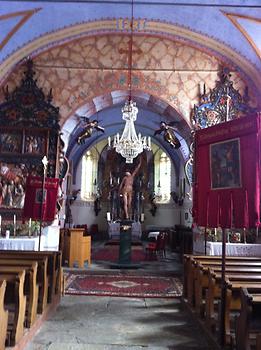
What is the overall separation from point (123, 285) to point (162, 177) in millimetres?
13855

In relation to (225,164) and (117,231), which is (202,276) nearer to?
(225,164)

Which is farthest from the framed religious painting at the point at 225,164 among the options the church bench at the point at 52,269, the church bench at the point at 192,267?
the church bench at the point at 52,269

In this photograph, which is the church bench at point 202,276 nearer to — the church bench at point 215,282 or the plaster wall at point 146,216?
the church bench at point 215,282

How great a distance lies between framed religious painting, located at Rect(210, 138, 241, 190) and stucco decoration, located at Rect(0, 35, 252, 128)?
6.52 m

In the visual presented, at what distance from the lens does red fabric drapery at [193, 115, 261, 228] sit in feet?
13.8

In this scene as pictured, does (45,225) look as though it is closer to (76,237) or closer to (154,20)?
(76,237)

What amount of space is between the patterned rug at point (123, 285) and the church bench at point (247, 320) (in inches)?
132

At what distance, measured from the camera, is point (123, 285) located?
7.93 meters

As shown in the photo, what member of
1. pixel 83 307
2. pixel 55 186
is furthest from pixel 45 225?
pixel 83 307

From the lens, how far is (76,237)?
32.8 feet

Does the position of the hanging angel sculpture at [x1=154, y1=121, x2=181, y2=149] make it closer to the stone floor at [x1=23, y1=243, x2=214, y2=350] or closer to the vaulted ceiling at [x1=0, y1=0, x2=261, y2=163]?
the vaulted ceiling at [x1=0, y1=0, x2=261, y2=163]

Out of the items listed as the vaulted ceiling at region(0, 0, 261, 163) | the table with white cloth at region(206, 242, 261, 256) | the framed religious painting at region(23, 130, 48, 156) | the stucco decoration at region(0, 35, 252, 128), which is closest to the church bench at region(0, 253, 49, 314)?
the table with white cloth at region(206, 242, 261, 256)

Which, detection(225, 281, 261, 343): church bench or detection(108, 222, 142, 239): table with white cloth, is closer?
detection(225, 281, 261, 343): church bench

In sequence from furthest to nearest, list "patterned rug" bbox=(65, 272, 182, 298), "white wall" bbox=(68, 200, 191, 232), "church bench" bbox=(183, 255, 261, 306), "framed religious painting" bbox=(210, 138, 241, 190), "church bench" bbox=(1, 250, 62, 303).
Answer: "white wall" bbox=(68, 200, 191, 232) → "patterned rug" bbox=(65, 272, 182, 298) → "church bench" bbox=(183, 255, 261, 306) → "church bench" bbox=(1, 250, 62, 303) → "framed religious painting" bbox=(210, 138, 241, 190)
